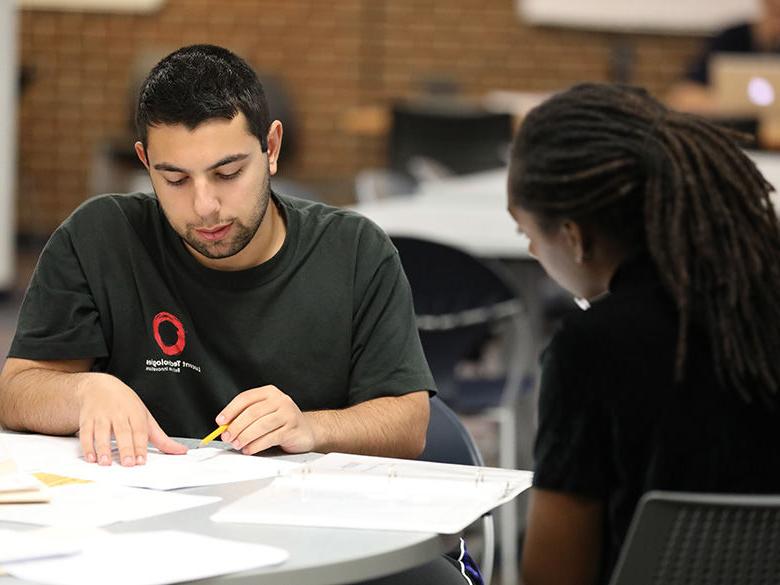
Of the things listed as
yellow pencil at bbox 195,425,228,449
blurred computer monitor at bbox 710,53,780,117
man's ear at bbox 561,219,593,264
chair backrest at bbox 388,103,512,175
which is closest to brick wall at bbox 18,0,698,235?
chair backrest at bbox 388,103,512,175

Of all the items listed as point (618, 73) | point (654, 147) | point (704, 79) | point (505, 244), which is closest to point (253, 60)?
point (618, 73)

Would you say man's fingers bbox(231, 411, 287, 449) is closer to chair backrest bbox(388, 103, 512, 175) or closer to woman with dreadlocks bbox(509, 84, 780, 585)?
woman with dreadlocks bbox(509, 84, 780, 585)

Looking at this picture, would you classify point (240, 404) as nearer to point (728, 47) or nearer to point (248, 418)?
point (248, 418)

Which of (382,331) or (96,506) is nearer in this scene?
(96,506)

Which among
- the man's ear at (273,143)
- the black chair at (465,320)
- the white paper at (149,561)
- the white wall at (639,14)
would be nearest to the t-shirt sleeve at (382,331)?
the man's ear at (273,143)

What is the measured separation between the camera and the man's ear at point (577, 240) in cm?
164

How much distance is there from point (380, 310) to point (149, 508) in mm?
656

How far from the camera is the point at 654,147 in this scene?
5.30 ft

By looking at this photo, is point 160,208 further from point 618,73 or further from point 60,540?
point 618,73

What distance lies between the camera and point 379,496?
4.94 ft

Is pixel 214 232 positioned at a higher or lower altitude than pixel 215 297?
higher

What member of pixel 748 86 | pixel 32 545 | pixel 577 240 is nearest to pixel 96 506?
pixel 32 545

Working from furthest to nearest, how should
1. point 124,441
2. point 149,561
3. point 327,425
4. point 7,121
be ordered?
point 7,121 → point 327,425 → point 124,441 → point 149,561

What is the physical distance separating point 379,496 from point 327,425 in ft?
1.11
